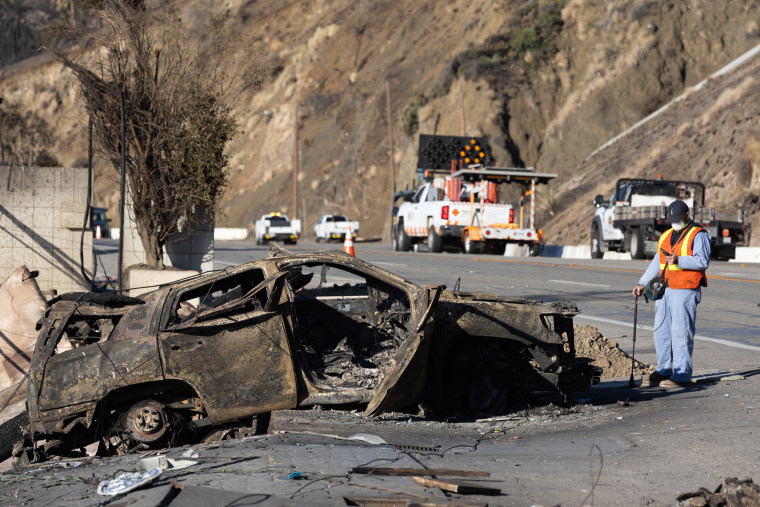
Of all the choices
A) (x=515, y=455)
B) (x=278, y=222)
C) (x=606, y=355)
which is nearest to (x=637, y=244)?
(x=606, y=355)

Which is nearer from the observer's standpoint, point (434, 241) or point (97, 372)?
point (97, 372)

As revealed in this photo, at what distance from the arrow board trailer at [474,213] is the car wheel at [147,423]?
21809 mm

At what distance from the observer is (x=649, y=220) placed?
2514 centimetres

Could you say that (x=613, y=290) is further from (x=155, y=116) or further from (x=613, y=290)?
(x=155, y=116)

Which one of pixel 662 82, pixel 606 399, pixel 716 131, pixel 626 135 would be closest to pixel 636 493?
pixel 606 399

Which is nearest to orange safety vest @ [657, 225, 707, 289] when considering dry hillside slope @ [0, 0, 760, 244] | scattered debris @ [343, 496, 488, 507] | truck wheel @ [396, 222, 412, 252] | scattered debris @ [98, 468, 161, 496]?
scattered debris @ [343, 496, 488, 507]

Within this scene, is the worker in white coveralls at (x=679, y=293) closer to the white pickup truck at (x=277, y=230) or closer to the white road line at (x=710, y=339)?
the white road line at (x=710, y=339)

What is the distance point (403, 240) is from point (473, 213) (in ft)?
14.0

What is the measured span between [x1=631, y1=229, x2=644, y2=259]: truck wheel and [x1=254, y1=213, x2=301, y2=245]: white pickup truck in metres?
20.7

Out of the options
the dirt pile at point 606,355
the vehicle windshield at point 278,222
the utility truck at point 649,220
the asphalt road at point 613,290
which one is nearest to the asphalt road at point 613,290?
the asphalt road at point 613,290

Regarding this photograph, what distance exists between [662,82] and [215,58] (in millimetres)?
37217

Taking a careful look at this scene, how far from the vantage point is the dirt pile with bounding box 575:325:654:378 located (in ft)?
35.0

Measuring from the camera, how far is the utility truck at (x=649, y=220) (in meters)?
25.4

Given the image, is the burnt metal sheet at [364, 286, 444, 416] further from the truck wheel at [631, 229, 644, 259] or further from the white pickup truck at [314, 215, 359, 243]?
the white pickup truck at [314, 215, 359, 243]
